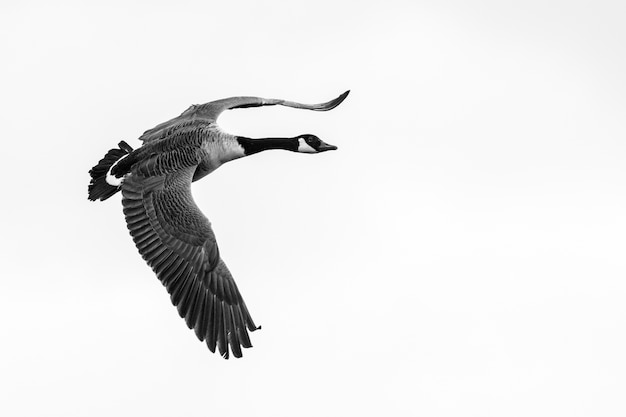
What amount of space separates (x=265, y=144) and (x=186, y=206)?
140 inches

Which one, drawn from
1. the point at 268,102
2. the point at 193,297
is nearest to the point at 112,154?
the point at 268,102

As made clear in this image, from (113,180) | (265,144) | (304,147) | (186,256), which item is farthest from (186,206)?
(304,147)

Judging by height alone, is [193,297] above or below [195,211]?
below

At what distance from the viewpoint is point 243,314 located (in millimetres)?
22969

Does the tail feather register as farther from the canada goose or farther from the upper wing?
the upper wing

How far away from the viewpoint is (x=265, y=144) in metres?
27.1

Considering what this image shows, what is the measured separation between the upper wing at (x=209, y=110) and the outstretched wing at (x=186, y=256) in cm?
164

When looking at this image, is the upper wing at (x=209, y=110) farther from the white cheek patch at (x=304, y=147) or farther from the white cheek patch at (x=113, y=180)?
the white cheek patch at (x=113, y=180)

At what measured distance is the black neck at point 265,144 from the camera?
2634cm

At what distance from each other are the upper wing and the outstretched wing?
1.64 meters

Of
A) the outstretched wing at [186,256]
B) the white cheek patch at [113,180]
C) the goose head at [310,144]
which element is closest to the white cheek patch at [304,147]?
the goose head at [310,144]

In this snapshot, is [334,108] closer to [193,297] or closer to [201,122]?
[201,122]

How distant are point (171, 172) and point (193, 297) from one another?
293cm

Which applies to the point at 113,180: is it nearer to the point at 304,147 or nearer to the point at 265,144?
the point at 265,144
